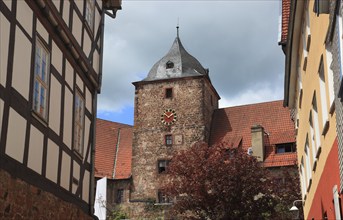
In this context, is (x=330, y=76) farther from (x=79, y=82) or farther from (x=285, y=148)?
(x=285, y=148)

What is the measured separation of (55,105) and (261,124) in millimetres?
33237

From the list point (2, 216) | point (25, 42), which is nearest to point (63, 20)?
point (25, 42)

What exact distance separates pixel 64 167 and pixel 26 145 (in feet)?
6.95

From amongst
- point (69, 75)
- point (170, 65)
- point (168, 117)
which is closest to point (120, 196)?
point (168, 117)

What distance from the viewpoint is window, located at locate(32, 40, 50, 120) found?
33.9 ft

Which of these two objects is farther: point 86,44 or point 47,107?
point 86,44

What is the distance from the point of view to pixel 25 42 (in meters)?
9.79

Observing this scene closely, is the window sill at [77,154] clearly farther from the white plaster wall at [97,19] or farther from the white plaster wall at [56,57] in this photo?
the white plaster wall at [97,19]

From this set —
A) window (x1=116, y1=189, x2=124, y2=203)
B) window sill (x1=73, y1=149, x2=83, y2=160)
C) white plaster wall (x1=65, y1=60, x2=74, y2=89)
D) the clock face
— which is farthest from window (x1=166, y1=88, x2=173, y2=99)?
white plaster wall (x1=65, y1=60, x2=74, y2=89)

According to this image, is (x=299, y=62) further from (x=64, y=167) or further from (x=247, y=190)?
(x=247, y=190)

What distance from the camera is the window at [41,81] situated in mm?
10320

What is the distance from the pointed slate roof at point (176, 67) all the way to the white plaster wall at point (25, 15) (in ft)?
112

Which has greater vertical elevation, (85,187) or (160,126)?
(160,126)

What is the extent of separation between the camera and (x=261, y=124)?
43.3m
